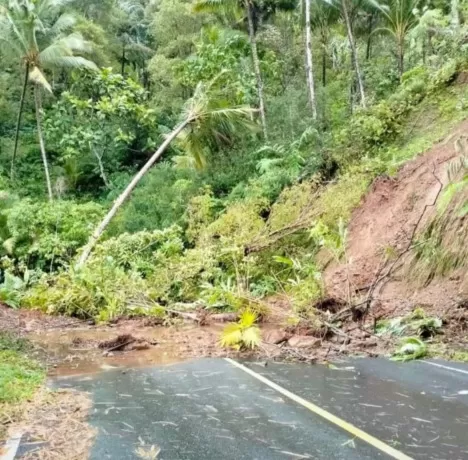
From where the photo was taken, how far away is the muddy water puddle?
355 inches

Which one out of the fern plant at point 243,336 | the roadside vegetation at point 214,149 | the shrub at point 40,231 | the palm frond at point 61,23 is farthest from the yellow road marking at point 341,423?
the palm frond at point 61,23

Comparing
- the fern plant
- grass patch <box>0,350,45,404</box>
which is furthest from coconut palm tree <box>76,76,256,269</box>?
grass patch <box>0,350,45,404</box>

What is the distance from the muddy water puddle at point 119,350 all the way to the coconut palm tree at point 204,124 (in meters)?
9.81

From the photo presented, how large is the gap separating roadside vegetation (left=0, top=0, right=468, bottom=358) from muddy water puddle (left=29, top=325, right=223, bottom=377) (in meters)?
0.67

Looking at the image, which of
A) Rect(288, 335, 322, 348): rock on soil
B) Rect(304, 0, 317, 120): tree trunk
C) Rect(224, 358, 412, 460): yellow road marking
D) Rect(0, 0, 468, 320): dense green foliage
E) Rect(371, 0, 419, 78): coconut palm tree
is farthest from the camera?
Rect(371, 0, 419, 78): coconut palm tree

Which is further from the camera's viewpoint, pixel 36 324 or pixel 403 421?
pixel 36 324

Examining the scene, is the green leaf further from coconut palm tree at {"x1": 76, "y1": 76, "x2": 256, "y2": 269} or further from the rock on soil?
coconut palm tree at {"x1": 76, "y1": 76, "x2": 256, "y2": 269}

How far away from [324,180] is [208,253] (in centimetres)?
500

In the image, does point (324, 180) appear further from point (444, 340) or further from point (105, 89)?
point (105, 89)

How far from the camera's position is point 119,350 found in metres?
10.3

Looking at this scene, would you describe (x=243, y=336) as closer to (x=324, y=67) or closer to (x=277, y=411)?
(x=277, y=411)

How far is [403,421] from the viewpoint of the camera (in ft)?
17.4

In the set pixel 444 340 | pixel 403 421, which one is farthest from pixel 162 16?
pixel 403 421

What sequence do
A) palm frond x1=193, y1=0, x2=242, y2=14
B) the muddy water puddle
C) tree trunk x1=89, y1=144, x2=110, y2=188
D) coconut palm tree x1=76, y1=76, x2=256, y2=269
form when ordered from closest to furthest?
the muddy water puddle
coconut palm tree x1=76, y1=76, x2=256, y2=269
palm frond x1=193, y1=0, x2=242, y2=14
tree trunk x1=89, y1=144, x2=110, y2=188
